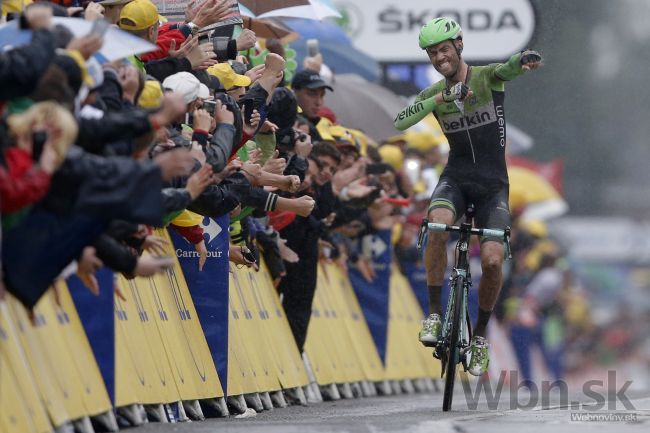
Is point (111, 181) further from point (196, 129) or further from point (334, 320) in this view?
point (334, 320)

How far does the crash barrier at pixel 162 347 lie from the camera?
1126 cm

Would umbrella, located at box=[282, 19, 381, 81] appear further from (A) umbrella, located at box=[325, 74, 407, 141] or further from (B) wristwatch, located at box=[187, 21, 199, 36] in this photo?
(B) wristwatch, located at box=[187, 21, 199, 36]

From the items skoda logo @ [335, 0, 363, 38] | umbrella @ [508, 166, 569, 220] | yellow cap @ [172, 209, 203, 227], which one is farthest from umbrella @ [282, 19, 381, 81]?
yellow cap @ [172, 209, 203, 227]

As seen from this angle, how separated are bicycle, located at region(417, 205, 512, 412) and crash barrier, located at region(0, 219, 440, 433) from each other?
1571 millimetres

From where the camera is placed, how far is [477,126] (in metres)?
15.8

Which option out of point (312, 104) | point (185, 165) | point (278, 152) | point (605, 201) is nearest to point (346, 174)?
point (312, 104)

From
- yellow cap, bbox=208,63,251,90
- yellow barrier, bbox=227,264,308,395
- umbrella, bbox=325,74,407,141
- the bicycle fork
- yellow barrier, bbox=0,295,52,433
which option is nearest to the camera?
yellow barrier, bbox=0,295,52,433

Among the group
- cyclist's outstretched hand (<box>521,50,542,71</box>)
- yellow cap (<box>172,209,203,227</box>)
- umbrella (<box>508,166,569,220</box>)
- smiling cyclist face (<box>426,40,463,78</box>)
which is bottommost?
umbrella (<box>508,166,569,220</box>)

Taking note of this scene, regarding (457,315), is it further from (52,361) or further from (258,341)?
(52,361)

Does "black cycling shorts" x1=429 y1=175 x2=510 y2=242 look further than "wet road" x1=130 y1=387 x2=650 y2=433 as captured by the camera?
Yes

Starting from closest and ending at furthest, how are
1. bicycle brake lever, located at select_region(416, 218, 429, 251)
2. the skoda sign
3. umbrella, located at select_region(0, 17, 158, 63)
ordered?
umbrella, located at select_region(0, 17, 158, 63)
bicycle brake lever, located at select_region(416, 218, 429, 251)
the skoda sign

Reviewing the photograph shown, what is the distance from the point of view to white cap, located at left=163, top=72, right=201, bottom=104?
13422 millimetres

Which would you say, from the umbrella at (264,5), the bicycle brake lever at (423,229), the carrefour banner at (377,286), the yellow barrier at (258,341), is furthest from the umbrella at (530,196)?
the bicycle brake lever at (423,229)

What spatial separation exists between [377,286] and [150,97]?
10.9 m
